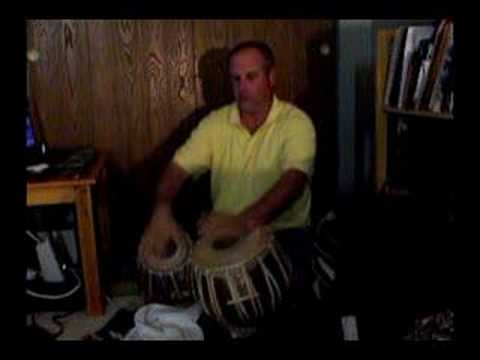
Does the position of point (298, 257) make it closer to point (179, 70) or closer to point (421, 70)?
Answer: point (421, 70)

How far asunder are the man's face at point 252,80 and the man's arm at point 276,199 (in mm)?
245

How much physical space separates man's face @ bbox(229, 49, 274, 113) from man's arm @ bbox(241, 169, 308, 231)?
0.24 metres

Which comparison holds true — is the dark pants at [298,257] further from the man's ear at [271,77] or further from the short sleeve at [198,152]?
the man's ear at [271,77]

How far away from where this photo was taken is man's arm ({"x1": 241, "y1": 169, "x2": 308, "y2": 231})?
148cm

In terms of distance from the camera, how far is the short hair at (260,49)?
5.56 feet

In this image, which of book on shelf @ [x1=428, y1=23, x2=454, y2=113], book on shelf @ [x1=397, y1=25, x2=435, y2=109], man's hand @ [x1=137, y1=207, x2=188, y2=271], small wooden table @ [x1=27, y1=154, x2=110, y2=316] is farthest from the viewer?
small wooden table @ [x1=27, y1=154, x2=110, y2=316]

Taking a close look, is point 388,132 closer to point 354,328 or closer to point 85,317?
point 354,328

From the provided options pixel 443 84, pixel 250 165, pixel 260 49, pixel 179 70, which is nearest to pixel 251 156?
pixel 250 165

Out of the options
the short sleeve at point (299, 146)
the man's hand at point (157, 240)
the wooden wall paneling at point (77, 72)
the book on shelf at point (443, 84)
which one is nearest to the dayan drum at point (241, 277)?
the man's hand at point (157, 240)

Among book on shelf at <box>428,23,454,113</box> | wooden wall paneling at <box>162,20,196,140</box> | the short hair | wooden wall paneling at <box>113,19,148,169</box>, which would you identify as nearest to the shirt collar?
the short hair

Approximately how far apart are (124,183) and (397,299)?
99 centimetres

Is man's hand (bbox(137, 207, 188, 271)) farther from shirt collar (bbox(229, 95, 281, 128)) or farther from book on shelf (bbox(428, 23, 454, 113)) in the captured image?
book on shelf (bbox(428, 23, 454, 113))

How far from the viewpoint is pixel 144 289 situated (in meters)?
1.54
